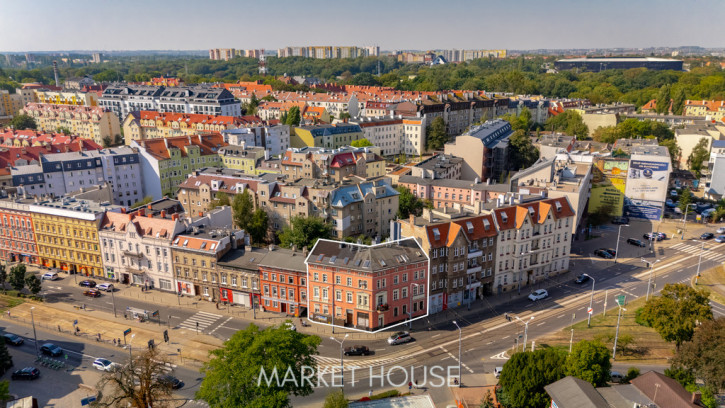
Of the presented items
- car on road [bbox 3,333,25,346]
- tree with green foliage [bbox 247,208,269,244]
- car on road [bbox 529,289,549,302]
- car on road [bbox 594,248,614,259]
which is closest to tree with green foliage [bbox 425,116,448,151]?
car on road [bbox 594,248,614,259]

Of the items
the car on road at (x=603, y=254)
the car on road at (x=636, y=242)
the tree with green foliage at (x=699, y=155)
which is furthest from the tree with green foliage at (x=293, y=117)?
the tree with green foliage at (x=699, y=155)

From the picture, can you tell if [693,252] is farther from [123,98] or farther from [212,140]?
[123,98]

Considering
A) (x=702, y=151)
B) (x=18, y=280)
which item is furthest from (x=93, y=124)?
(x=702, y=151)

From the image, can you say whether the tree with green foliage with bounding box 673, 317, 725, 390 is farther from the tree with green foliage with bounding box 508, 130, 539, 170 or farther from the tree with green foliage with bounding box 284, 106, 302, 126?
the tree with green foliage with bounding box 284, 106, 302, 126

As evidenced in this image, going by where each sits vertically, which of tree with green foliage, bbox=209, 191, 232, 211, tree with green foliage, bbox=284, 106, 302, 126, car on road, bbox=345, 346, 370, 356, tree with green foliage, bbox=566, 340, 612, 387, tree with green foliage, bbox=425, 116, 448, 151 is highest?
tree with green foliage, bbox=284, 106, 302, 126

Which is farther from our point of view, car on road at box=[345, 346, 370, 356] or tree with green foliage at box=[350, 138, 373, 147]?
tree with green foliage at box=[350, 138, 373, 147]

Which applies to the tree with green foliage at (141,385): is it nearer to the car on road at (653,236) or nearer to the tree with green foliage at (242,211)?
the tree with green foliage at (242,211)
